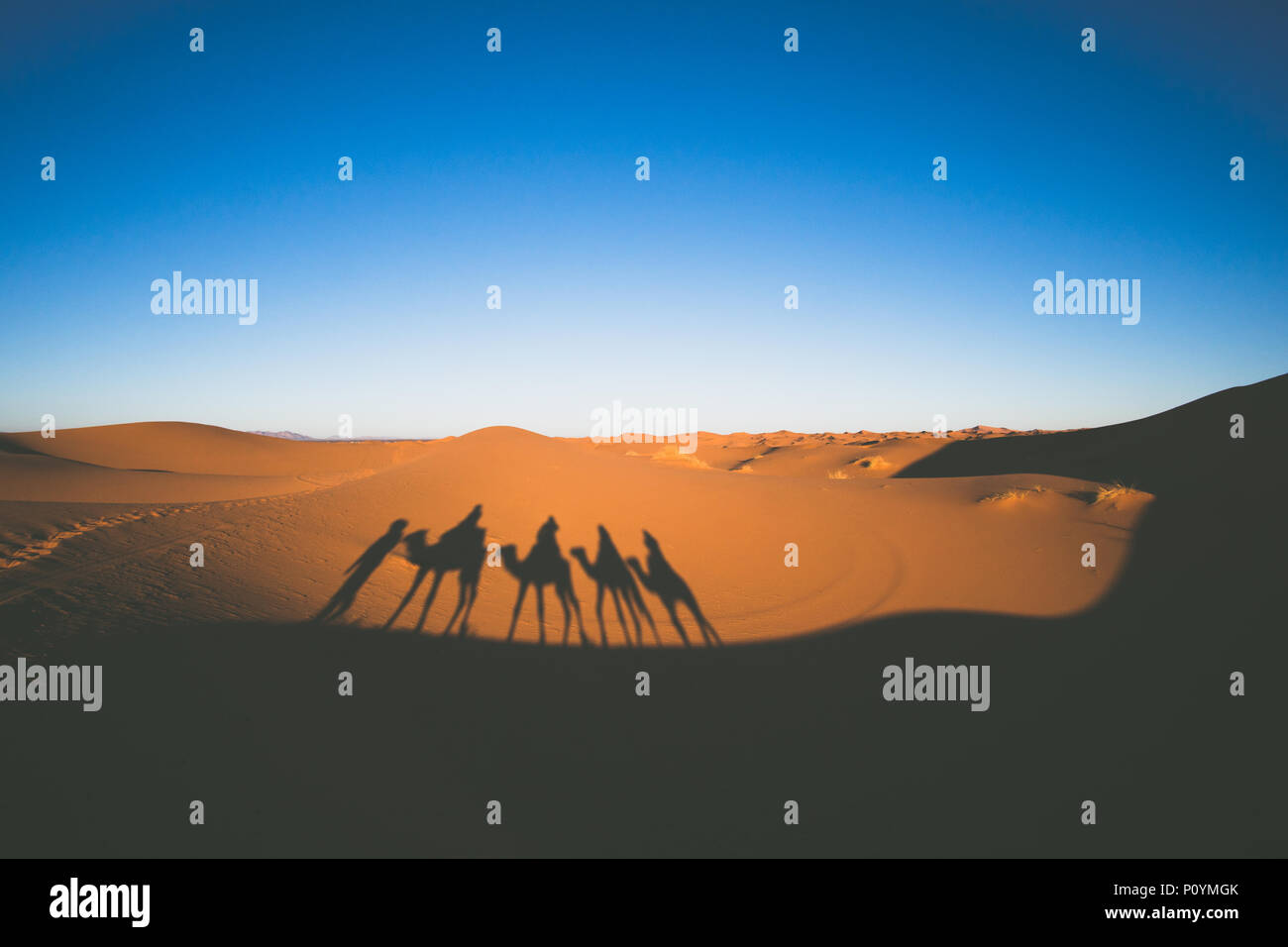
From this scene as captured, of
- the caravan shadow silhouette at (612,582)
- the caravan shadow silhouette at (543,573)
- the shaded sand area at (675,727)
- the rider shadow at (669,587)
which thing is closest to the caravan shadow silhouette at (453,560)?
the shaded sand area at (675,727)

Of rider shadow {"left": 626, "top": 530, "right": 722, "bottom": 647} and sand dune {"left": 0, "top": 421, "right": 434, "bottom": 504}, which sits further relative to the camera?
sand dune {"left": 0, "top": 421, "right": 434, "bottom": 504}

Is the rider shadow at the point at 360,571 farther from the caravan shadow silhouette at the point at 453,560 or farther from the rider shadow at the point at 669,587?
the rider shadow at the point at 669,587

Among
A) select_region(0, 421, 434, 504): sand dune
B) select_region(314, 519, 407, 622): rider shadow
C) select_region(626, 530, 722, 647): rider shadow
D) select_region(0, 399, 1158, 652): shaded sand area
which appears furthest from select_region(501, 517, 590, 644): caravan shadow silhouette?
select_region(0, 421, 434, 504): sand dune

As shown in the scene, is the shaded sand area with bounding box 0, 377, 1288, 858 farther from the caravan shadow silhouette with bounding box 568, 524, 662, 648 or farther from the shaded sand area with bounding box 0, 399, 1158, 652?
the caravan shadow silhouette with bounding box 568, 524, 662, 648

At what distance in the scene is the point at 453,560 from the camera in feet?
36.5

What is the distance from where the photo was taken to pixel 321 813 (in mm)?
4254

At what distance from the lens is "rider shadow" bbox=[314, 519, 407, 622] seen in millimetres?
8234

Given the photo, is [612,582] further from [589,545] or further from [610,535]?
[610,535]

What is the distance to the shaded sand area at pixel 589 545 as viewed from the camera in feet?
26.3

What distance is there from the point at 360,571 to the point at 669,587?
19.0ft

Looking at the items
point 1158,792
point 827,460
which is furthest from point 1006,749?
point 827,460

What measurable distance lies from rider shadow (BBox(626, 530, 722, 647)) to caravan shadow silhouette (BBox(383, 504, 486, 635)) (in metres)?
3.23

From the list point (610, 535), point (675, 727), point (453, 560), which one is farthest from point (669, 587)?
point (453, 560)
